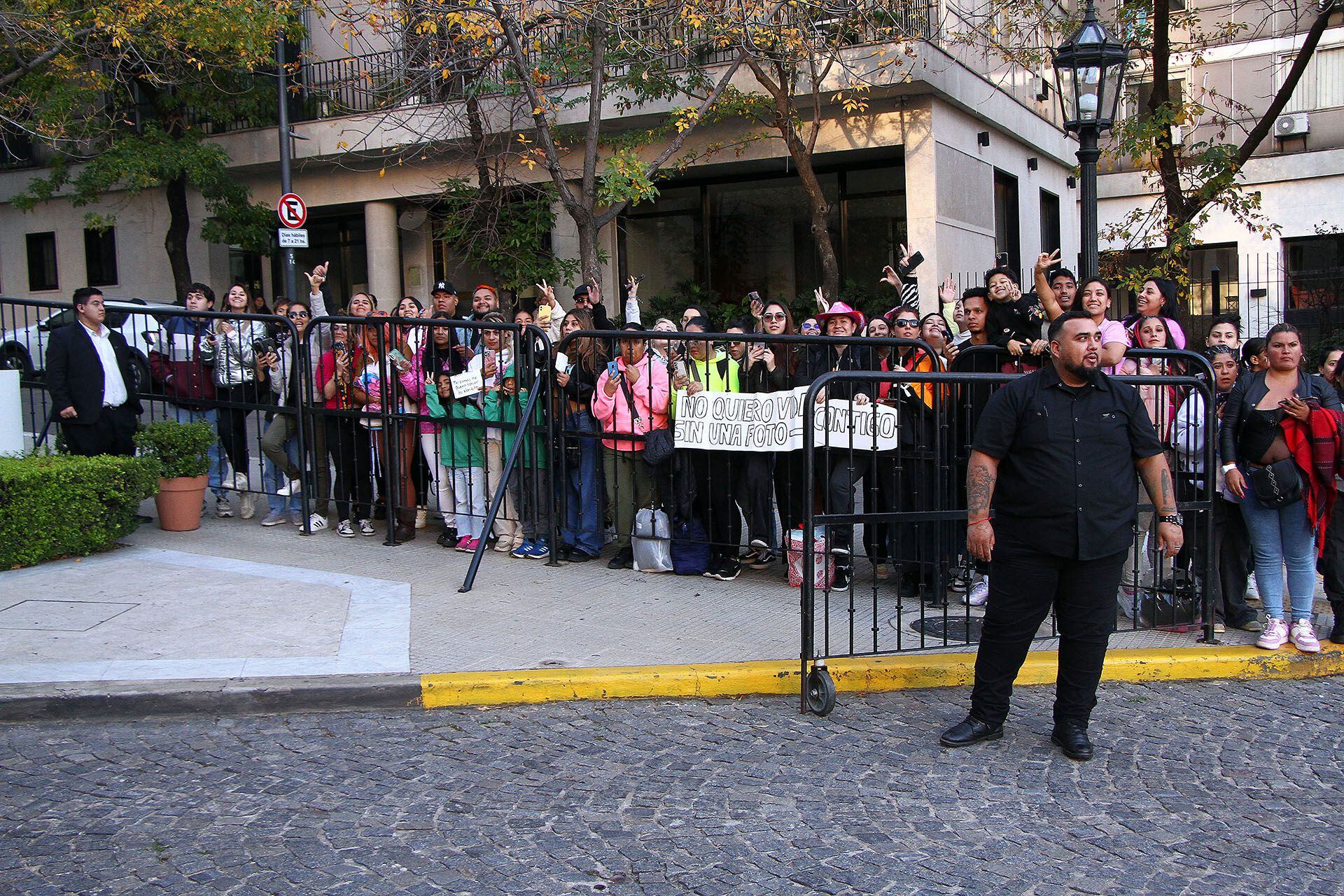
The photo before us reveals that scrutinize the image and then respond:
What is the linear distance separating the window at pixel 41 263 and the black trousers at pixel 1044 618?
26083mm

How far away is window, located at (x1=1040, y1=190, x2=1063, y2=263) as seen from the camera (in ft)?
79.8

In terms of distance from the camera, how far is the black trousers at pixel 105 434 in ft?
30.4

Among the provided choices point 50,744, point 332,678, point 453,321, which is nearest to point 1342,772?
point 332,678

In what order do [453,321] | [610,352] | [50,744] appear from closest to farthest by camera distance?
[50,744]
[610,352]
[453,321]

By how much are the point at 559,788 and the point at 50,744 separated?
8.14ft

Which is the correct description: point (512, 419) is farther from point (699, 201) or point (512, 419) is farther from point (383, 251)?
point (383, 251)

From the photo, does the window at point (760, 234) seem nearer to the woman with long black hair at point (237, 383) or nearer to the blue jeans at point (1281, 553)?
the woman with long black hair at point (237, 383)

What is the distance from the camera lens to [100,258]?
83.4 feet

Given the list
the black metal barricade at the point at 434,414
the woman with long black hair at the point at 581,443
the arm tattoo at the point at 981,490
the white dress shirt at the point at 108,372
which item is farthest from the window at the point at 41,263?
the arm tattoo at the point at 981,490

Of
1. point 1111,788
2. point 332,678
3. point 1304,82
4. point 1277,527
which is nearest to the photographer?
point 1111,788

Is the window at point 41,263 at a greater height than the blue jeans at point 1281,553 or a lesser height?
greater

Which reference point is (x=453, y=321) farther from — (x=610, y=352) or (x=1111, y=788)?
(x=1111, y=788)

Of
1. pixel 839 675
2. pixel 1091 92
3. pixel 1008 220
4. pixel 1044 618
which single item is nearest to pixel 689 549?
pixel 839 675

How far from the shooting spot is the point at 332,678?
594cm
